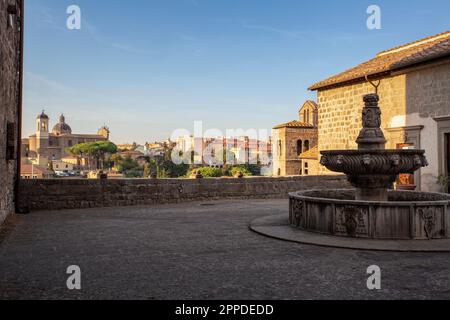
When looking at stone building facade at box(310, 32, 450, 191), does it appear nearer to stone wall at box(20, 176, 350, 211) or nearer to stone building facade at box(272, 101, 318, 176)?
stone wall at box(20, 176, 350, 211)

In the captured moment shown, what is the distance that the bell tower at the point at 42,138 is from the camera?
4995 inches

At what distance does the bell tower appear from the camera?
416 feet

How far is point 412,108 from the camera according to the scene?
15336mm

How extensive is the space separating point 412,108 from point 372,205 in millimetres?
10522

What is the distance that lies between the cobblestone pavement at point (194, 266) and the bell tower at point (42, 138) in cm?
12848

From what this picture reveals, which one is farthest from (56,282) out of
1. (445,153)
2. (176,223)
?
(445,153)

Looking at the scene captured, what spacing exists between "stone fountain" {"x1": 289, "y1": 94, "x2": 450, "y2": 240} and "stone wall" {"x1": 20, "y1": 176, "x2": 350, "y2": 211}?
6.23 meters

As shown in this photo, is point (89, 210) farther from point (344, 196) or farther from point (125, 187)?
point (344, 196)

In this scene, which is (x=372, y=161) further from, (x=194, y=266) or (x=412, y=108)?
(x=412, y=108)

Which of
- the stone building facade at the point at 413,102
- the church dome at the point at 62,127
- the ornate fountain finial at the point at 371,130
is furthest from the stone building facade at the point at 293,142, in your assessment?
the church dome at the point at 62,127

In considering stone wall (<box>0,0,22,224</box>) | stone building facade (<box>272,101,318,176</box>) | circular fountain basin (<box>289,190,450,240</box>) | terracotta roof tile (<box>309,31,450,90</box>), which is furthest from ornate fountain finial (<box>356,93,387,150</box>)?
stone building facade (<box>272,101,318,176</box>)

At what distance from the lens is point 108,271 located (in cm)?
453

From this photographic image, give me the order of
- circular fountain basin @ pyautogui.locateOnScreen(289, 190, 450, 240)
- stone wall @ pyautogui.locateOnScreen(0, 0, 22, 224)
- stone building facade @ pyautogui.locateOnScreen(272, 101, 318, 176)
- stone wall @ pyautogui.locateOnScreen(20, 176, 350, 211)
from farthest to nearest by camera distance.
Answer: stone building facade @ pyautogui.locateOnScreen(272, 101, 318, 176) → stone wall @ pyautogui.locateOnScreen(20, 176, 350, 211) → stone wall @ pyautogui.locateOnScreen(0, 0, 22, 224) → circular fountain basin @ pyautogui.locateOnScreen(289, 190, 450, 240)
